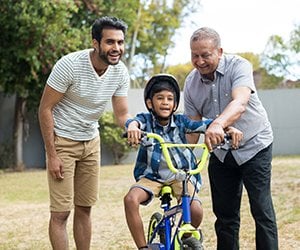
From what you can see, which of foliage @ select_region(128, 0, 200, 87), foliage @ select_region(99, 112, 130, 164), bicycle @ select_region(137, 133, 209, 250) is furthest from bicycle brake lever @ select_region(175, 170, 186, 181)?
foliage @ select_region(128, 0, 200, 87)

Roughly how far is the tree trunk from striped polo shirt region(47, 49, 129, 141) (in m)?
13.6

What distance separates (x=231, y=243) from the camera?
4.75 m

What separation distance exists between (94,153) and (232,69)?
1.36 metres

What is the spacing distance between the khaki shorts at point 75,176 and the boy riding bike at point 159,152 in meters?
0.75

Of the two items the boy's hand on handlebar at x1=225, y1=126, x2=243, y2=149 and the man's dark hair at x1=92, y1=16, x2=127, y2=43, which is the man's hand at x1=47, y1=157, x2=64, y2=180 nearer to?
the man's dark hair at x1=92, y1=16, x2=127, y2=43

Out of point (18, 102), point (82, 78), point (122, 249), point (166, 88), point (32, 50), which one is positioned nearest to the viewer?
point (166, 88)

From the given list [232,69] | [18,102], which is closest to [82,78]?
[232,69]

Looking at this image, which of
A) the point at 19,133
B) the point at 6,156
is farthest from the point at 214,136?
the point at 6,156

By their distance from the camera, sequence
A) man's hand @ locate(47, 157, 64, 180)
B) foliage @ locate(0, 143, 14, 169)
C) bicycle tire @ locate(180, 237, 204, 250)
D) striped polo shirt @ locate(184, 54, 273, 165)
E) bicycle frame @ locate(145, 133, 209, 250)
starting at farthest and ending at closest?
1. foliage @ locate(0, 143, 14, 169)
2. man's hand @ locate(47, 157, 64, 180)
3. striped polo shirt @ locate(184, 54, 273, 165)
4. bicycle frame @ locate(145, 133, 209, 250)
5. bicycle tire @ locate(180, 237, 204, 250)

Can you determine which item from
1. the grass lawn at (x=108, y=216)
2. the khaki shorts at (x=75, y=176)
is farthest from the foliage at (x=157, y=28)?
the khaki shorts at (x=75, y=176)

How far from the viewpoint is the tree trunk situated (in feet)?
59.9

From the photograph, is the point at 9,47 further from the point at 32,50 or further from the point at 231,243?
the point at 231,243

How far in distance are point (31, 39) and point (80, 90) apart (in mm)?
10788

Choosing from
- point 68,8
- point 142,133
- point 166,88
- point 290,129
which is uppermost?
point 68,8
